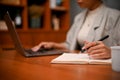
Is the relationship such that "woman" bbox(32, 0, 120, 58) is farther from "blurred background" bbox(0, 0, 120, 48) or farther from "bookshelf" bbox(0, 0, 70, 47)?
"bookshelf" bbox(0, 0, 70, 47)

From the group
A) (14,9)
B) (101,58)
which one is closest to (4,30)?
(14,9)

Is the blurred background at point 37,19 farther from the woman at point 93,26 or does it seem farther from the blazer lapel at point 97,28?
the blazer lapel at point 97,28

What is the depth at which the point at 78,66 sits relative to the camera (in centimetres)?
95

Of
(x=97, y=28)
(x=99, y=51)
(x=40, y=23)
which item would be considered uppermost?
(x=99, y=51)

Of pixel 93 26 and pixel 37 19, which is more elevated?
pixel 93 26

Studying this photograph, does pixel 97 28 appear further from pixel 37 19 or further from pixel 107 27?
pixel 37 19

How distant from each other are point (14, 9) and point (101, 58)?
2338 mm

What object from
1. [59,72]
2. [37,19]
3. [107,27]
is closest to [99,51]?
[59,72]

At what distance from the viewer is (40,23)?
3436mm

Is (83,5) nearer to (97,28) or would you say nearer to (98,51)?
(97,28)

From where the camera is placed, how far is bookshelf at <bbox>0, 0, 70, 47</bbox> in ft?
10.0

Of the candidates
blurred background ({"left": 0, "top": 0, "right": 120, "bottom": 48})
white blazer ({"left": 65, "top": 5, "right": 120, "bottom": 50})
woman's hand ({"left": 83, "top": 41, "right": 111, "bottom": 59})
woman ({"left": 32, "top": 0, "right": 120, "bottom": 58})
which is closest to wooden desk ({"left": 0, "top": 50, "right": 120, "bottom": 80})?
woman's hand ({"left": 83, "top": 41, "right": 111, "bottom": 59})

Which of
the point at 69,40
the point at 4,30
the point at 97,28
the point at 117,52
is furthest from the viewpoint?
the point at 4,30

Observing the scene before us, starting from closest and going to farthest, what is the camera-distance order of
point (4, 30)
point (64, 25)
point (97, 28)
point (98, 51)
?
point (98, 51)
point (97, 28)
point (4, 30)
point (64, 25)
